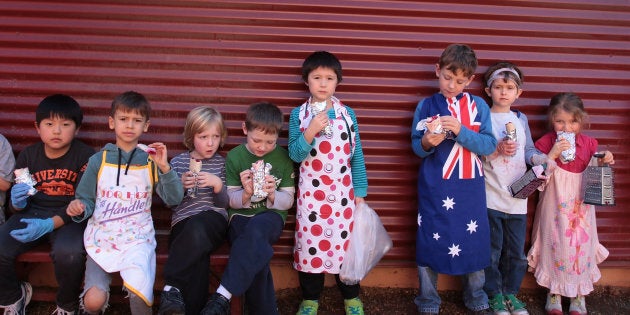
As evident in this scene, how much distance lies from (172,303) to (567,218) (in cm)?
326

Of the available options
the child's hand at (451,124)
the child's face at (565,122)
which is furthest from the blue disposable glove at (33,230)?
the child's face at (565,122)

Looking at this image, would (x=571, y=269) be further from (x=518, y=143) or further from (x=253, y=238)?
(x=253, y=238)

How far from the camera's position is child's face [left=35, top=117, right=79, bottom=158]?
11.9 ft

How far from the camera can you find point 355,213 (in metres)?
3.81

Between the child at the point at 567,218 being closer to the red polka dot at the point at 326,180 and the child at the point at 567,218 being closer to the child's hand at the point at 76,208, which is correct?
the red polka dot at the point at 326,180

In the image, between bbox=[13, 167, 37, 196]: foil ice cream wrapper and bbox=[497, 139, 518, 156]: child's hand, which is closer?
bbox=[13, 167, 37, 196]: foil ice cream wrapper

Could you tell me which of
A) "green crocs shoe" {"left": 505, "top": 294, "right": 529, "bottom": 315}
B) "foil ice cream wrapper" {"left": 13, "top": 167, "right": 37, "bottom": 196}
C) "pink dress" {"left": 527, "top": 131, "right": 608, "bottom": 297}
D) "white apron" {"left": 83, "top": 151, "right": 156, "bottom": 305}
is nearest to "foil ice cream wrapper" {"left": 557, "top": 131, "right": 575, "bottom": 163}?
"pink dress" {"left": 527, "top": 131, "right": 608, "bottom": 297}

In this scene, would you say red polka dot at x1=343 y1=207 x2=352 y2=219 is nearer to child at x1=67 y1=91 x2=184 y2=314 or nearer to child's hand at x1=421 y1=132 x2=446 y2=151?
child's hand at x1=421 y1=132 x2=446 y2=151

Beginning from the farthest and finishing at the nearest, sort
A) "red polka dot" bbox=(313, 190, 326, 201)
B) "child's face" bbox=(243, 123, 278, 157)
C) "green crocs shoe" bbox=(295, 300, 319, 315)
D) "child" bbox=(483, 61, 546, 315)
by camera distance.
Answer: "child" bbox=(483, 61, 546, 315), "green crocs shoe" bbox=(295, 300, 319, 315), "red polka dot" bbox=(313, 190, 326, 201), "child's face" bbox=(243, 123, 278, 157)

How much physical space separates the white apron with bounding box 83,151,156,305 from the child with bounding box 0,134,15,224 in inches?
34.3

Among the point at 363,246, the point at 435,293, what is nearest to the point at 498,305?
the point at 435,293

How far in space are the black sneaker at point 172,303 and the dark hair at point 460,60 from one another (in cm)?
265

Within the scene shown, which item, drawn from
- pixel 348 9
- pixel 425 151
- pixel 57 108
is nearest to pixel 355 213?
pixel 425 151

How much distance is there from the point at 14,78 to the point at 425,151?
3.56 m
